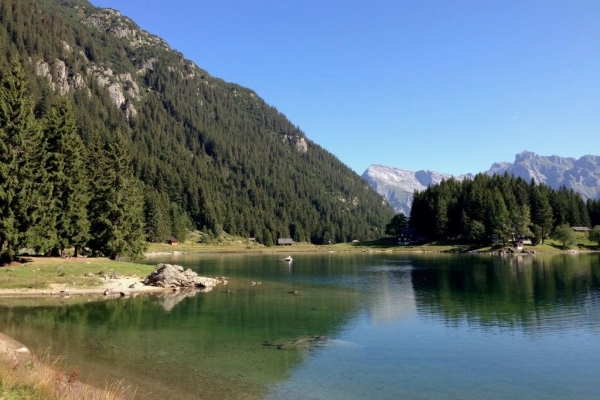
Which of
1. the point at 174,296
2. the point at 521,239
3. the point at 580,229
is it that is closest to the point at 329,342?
the point at 174,296

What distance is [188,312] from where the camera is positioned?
136 ft

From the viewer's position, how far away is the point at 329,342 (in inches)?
1193

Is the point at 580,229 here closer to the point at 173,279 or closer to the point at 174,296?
the point at 173,279

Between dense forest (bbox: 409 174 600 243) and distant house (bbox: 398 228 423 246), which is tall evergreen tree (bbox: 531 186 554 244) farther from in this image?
distant house (bbox: 398 228 423 246)

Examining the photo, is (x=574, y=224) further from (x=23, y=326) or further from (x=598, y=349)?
(x=23, y=326)

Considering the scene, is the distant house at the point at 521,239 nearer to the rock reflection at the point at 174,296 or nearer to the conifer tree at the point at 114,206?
the rock reflection at the point at 174,296

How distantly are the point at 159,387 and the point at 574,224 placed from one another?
181 meters

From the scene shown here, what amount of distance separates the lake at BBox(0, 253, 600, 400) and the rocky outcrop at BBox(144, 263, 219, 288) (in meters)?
5.92

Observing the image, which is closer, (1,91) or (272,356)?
(272,356)

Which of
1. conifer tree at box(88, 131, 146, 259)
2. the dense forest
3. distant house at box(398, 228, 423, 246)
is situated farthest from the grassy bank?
distant house at box(398, 228, 423, 246)

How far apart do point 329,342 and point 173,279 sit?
112ft

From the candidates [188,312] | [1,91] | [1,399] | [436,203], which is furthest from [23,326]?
[436,203]

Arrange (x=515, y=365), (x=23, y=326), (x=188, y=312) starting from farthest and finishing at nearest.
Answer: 1. (x=188, y=312)
2. (x=23, y=326)
3. (x=515, y=365)

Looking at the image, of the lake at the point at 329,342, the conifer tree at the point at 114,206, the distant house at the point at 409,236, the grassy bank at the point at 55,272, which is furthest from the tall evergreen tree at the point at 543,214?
the grassy bank at the point at 55,272
